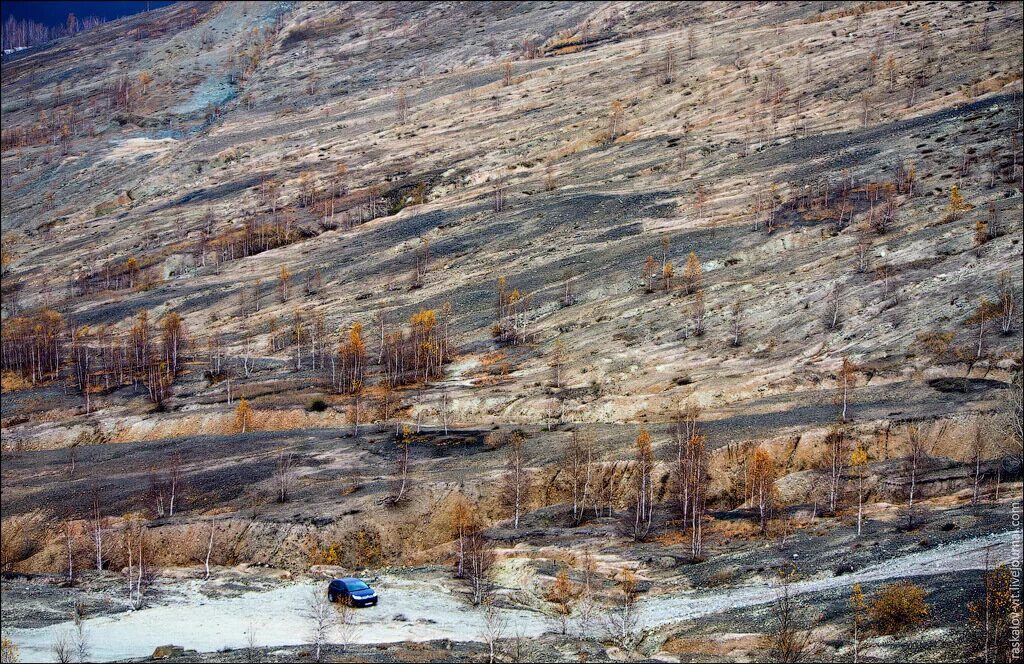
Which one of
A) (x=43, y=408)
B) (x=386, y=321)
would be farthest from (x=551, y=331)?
(x=43, y=408)

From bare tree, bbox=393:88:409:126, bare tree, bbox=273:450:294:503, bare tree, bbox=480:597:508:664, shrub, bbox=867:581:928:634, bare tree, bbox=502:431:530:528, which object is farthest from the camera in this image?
bare tree, bbox=393:88:409:126

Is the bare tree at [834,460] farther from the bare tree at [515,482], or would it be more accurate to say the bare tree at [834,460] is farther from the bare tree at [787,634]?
the bare tree at [515,482]

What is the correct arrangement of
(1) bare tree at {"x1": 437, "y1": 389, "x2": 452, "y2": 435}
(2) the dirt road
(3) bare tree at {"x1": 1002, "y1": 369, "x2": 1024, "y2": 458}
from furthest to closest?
(1) bare tree at {"x1": 437, "y1": 389, "x2": 452, "y2": 435} < (3) bare tree at {"x1": 1002, "y1": 369, "x2": 1024, "y2": 458} < (2) the dirt road

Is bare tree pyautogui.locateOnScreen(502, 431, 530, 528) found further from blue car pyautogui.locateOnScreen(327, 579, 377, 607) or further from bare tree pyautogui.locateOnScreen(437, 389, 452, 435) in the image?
blue car pyautogui.locateOnScreen(327, 579, 377, 607)

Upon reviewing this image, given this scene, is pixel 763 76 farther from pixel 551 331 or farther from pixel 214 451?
pixel 214 451

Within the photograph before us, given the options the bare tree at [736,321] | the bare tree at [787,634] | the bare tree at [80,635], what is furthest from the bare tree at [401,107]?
the bare tree at [787,634]

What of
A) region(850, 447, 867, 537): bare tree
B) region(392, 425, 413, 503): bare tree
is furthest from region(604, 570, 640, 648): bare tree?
region(392, 425, 413, 503): bare tree
